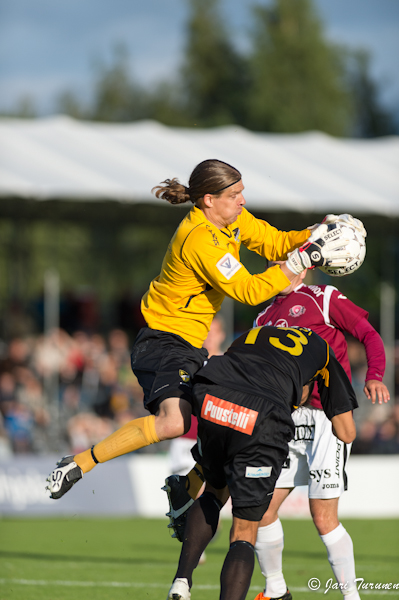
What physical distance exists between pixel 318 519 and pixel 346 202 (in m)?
10.5

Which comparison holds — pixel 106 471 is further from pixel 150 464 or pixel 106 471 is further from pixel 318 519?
pixel 318 519

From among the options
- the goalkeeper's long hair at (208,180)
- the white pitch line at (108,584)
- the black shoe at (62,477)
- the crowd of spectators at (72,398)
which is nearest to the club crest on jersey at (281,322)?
the goalkeeper's long hair at (208,180)

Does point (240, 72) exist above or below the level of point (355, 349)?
above

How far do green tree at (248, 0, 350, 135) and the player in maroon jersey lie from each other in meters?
32.2

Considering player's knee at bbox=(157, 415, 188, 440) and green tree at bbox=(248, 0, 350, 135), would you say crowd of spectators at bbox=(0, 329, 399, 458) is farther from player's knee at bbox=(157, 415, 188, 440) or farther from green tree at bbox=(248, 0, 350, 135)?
green tree at bbox=(248, 0, 350, 135)

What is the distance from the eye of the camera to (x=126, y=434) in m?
5.09

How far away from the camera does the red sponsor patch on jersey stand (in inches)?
175

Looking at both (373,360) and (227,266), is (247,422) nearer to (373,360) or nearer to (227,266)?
(227,266)

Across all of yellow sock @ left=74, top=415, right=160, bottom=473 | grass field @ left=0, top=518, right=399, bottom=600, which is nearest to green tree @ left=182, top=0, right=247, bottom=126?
grass field @ left=0, top=518, right=399, bottom=600

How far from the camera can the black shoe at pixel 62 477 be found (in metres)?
4.93

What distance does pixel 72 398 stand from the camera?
15.7m

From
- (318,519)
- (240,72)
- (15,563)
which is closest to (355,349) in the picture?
(15,563)

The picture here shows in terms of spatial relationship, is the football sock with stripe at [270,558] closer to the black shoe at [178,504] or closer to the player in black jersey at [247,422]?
the black shoe at [178,504]

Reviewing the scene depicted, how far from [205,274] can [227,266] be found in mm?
159
